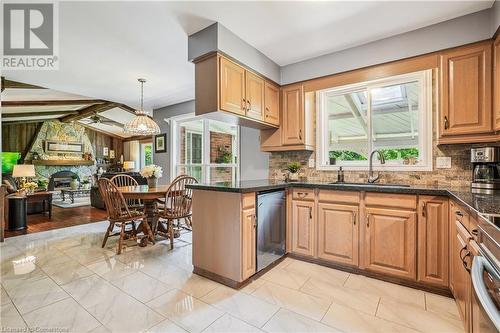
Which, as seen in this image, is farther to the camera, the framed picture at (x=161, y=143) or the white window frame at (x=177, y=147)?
the framed picture at (x=161, y=143)

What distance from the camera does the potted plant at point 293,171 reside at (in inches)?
123

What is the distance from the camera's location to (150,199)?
3.45 metres

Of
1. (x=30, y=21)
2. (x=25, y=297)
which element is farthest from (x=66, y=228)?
(x=30, y=21)

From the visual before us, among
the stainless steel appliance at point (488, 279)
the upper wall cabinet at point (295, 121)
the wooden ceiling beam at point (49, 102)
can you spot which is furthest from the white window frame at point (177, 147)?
the stainless steel appliance at point (488, 279)

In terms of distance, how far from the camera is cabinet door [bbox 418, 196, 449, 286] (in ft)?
6.45

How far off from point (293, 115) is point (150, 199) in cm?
237

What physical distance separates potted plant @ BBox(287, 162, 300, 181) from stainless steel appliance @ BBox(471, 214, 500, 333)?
2.10 m

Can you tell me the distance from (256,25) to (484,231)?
2.40m

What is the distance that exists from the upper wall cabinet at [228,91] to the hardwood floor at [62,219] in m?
3.92

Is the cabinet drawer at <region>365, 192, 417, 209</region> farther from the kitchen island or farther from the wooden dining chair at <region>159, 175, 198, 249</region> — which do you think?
the wooden dining chair at <region>159, 175, 198, 249</region>

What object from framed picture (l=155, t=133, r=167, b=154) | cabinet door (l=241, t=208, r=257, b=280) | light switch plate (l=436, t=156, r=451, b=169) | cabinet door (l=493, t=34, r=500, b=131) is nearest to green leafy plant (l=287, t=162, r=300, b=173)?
cabinet door (l=241, t=208, r=257, b=280)

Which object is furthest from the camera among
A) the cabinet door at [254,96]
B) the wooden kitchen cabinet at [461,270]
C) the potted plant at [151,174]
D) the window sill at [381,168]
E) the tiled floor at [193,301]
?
the potted plant at [151,174]

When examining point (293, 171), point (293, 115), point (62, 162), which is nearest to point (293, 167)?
point (293, 171)

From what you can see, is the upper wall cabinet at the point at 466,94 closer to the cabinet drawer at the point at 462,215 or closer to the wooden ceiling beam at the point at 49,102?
the cabinet drawer at the point at 462,215
